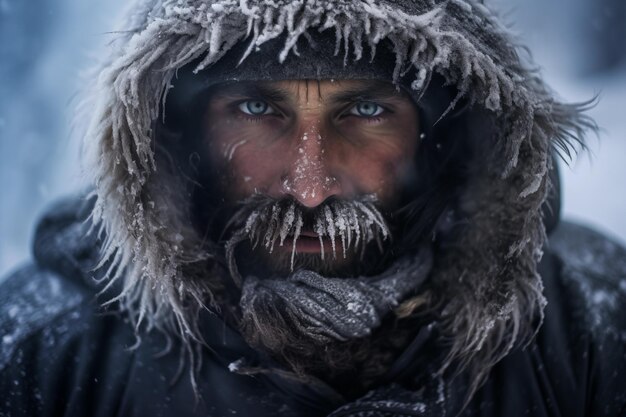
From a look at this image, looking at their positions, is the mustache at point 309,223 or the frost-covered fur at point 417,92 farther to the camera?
the mustache at point 309,223

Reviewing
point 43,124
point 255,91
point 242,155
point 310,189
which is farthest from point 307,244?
point 43,124

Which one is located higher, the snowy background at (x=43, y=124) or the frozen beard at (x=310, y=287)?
the snowy background at (x=43, y=124)

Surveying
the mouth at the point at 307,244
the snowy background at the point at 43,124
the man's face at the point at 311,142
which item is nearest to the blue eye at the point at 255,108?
the man's face at the point at 311,142

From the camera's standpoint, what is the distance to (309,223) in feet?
4.48

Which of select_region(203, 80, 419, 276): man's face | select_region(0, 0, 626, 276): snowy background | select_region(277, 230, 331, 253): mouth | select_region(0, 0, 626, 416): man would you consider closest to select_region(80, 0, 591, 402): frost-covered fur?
select_region(0, 0, 626, 416): man

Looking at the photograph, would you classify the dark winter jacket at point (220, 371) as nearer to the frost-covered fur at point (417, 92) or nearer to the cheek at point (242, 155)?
→ the frost-covered fur at point (417, 92)

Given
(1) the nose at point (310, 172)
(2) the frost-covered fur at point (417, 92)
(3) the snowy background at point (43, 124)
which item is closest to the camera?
(2) the frost-covered fur at point (417, 92)

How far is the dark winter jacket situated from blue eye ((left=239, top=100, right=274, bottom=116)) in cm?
51

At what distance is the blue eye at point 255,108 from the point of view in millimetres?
1421

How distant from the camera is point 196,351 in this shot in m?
1.53

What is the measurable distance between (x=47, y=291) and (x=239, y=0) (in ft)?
3.35

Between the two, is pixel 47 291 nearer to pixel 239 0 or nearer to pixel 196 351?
pixel 196 351

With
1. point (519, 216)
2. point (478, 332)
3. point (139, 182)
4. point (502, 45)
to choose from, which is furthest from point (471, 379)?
point (139, 182)

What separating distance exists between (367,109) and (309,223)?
319 millimetres
